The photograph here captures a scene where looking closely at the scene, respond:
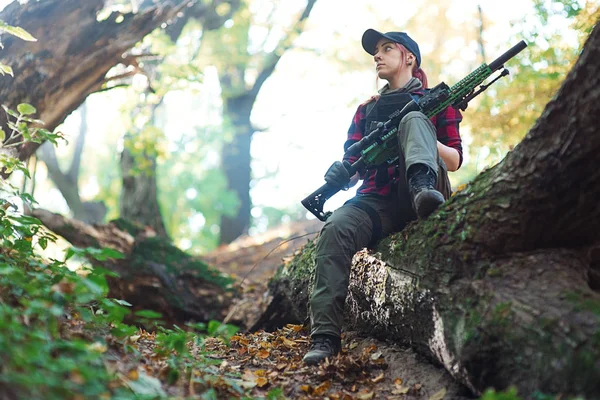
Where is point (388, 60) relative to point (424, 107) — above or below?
above

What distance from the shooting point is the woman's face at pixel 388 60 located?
4324 mm

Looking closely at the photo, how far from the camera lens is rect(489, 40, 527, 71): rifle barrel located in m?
3.79

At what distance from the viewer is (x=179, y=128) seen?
68.0ft

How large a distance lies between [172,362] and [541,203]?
83.4 inches

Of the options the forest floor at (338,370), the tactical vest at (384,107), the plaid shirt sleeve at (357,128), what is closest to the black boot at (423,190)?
the tactical vest at (384,107)

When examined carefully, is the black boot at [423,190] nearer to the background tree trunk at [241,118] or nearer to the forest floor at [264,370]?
the forest floor at [264,370]

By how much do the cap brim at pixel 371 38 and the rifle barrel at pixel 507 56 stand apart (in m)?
0.94

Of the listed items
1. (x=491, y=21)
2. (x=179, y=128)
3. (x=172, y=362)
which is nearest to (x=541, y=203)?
(x=172, y=362)

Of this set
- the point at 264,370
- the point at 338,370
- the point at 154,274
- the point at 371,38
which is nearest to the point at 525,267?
the point at 338,370

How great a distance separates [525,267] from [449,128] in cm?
169

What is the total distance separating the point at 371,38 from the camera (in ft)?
14.6

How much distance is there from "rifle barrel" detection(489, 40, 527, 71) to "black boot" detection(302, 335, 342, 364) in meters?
2.36

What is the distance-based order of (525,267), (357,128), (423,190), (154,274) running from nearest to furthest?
(525,267) → (423,190) → (357,128) → (154,274)

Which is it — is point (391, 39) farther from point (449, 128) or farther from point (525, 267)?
point (525, 267)
